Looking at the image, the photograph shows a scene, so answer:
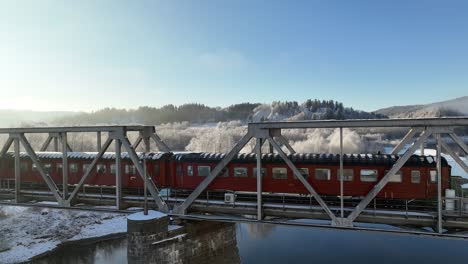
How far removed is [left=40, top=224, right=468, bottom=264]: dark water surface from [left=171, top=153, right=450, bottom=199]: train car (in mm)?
13490

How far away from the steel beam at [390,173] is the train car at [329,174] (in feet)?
8.27

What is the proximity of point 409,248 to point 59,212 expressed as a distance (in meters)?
48.4

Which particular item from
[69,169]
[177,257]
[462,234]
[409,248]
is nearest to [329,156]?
[462,234]

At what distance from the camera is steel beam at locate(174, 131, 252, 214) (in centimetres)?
1866

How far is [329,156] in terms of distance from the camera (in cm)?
2011

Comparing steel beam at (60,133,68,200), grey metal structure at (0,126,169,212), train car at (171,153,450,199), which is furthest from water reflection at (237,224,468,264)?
steel beam at (60,133,68,200)

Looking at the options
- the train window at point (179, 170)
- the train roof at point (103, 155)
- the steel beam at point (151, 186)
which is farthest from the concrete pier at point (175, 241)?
the train roof at point (103, 155)

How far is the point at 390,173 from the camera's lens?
628 inches

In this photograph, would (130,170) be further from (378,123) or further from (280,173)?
(378,123)

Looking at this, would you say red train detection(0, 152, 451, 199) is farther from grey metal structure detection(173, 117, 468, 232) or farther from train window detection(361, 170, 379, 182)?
grey metal structure detection(173, 117, 468, 232)

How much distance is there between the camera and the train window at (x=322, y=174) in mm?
19594

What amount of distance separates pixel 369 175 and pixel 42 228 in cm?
4350

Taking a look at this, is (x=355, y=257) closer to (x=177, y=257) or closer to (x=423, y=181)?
(x=423, y=181)

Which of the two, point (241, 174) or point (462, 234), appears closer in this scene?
point (462, 234)
